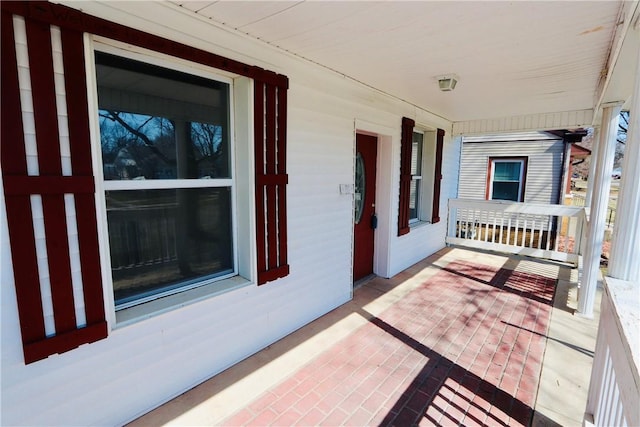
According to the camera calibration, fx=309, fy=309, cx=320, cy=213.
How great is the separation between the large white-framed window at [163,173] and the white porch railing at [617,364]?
92.3 inches

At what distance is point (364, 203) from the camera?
423cm

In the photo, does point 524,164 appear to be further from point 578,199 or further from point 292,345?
point 292,345

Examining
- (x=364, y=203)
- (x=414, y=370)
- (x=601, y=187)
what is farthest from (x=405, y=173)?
(x=414, y=370)

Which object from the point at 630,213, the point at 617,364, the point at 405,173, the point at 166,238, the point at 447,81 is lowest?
the point at 617,364

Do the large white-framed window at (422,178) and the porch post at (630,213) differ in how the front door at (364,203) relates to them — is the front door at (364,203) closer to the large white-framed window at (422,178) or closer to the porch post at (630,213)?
the large white-framed window at (422,178)

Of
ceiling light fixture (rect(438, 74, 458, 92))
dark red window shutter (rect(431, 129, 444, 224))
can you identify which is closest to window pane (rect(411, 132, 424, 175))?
dark red window shutter (rect(431, 129, 444, 224))

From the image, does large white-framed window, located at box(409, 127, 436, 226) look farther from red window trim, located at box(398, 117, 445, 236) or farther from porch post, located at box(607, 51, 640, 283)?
porch post, located at box(607, 51, 640, 283)

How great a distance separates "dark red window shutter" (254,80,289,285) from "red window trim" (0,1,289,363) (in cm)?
77

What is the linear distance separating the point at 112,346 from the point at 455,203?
6.18 m

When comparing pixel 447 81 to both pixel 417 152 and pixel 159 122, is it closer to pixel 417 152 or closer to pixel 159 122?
pixel 417 152

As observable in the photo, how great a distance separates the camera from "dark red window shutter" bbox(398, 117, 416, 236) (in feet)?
14.4

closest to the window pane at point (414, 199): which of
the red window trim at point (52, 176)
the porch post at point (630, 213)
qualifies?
the porch post at point (630, 213)

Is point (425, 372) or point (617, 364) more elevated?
point (617, 364)

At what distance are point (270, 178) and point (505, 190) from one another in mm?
8552
